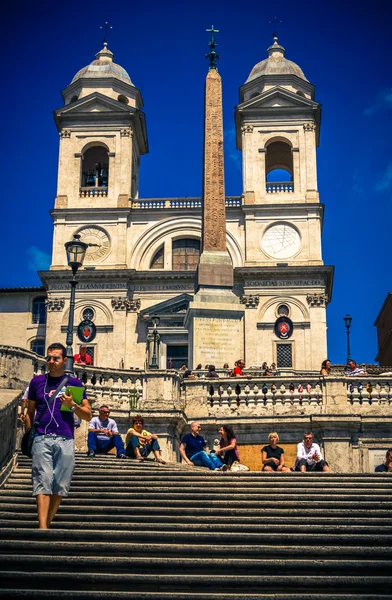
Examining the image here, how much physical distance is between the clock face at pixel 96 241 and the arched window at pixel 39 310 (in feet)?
13.7

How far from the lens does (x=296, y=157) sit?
55562 millimetres

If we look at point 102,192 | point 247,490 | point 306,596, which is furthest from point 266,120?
point 306,596

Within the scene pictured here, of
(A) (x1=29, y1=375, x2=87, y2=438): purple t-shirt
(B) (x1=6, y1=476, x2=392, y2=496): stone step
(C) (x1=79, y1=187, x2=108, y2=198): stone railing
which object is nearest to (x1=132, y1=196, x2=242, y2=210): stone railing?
(C) (x1=79, y1=187, x2=108, y2=198): stone railing

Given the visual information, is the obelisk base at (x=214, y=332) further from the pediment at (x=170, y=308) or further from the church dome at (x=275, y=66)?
the church dome at (x=275, y=66)

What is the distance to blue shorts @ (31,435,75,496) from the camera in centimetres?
1001

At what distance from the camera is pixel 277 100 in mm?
56469

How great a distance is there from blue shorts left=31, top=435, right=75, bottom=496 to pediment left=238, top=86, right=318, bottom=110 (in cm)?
4786

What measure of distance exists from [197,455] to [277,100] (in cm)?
4205

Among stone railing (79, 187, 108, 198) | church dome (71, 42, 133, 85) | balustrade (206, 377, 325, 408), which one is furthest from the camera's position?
church dome (71, 42, 133, 85)

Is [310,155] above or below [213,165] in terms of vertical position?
above

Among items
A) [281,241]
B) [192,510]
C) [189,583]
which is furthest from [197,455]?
[281,241]

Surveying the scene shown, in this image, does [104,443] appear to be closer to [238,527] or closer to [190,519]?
[190,519]

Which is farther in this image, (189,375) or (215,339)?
(215,339)

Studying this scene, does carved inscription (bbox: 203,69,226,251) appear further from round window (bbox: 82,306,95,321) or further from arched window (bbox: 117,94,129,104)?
arched window (bbox: 117,94,129,104)
